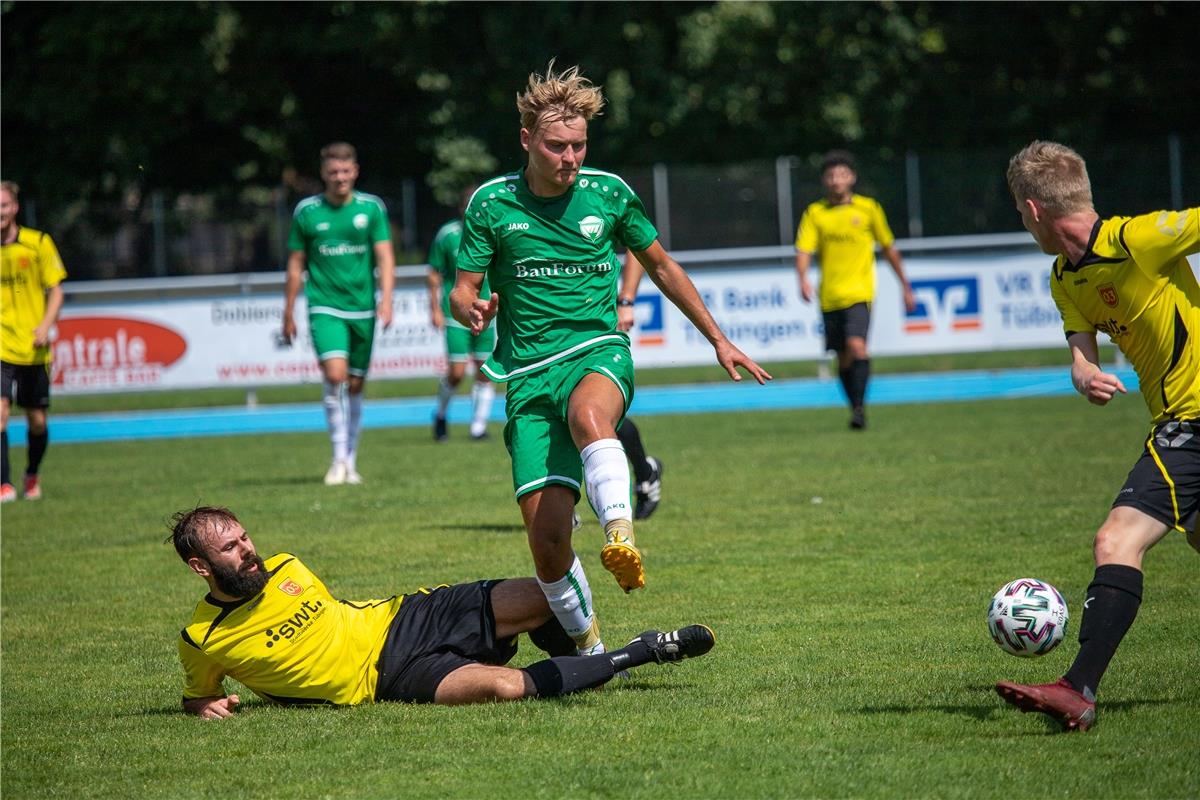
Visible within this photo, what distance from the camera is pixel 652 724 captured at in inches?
203

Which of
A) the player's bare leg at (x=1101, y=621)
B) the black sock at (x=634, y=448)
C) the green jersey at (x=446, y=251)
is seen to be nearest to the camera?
the player's bare leg at (x=1101, y=621)

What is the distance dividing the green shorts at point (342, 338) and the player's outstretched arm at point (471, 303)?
683cm

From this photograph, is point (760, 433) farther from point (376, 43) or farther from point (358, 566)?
point (376, 43)

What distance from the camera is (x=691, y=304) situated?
5914mm

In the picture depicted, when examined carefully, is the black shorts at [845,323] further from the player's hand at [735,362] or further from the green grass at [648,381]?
the player's hand at [735,362]

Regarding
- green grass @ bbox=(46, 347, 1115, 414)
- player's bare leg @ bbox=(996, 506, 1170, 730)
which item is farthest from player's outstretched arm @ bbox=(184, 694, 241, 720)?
green grass @ bbox=(46, 347, 1115, 414)

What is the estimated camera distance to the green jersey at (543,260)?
19.2 ft

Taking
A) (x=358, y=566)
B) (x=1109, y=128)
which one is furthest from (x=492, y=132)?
(x=358, y=566)

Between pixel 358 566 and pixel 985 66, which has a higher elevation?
pixel 985 66

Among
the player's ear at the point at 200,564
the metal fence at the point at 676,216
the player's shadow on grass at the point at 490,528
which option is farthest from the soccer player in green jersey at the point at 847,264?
the metal fence at the point at 676,216

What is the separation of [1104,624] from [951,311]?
1499 cm

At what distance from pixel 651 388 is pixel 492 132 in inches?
679

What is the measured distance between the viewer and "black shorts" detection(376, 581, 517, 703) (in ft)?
18.5

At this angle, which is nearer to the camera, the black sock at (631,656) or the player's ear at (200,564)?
the player's ear at (200,564)
